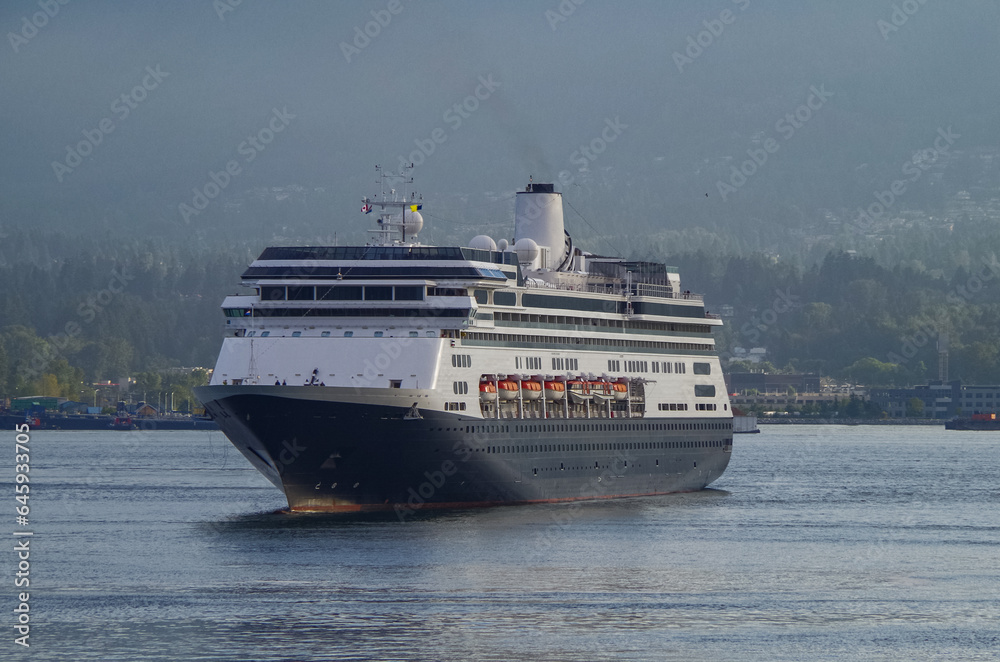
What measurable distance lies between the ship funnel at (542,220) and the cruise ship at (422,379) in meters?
3.15

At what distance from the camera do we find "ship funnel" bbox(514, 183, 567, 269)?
78.8 meters

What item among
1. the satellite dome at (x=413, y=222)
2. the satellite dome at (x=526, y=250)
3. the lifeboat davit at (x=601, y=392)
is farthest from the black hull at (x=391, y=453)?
the satellite dome at (x=413, y=222)

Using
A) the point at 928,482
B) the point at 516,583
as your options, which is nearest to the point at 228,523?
the point at 516,583

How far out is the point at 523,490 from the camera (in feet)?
219

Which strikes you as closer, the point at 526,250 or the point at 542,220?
the point at 526,250

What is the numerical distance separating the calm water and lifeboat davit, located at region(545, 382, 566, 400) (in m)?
4.76

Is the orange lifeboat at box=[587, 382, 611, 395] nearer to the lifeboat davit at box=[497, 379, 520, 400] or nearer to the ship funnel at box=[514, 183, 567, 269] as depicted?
the lifeboat davit at box=[497, 379, 520, 400]

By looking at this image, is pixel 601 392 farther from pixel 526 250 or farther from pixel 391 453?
pixel 391 453

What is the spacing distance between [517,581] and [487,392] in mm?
17987

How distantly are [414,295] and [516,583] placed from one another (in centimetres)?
1893

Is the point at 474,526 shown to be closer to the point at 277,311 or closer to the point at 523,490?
the point at 523,490

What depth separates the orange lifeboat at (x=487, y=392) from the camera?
214 ft

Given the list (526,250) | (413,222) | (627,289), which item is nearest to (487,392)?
(413,222)

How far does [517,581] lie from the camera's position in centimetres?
4822
